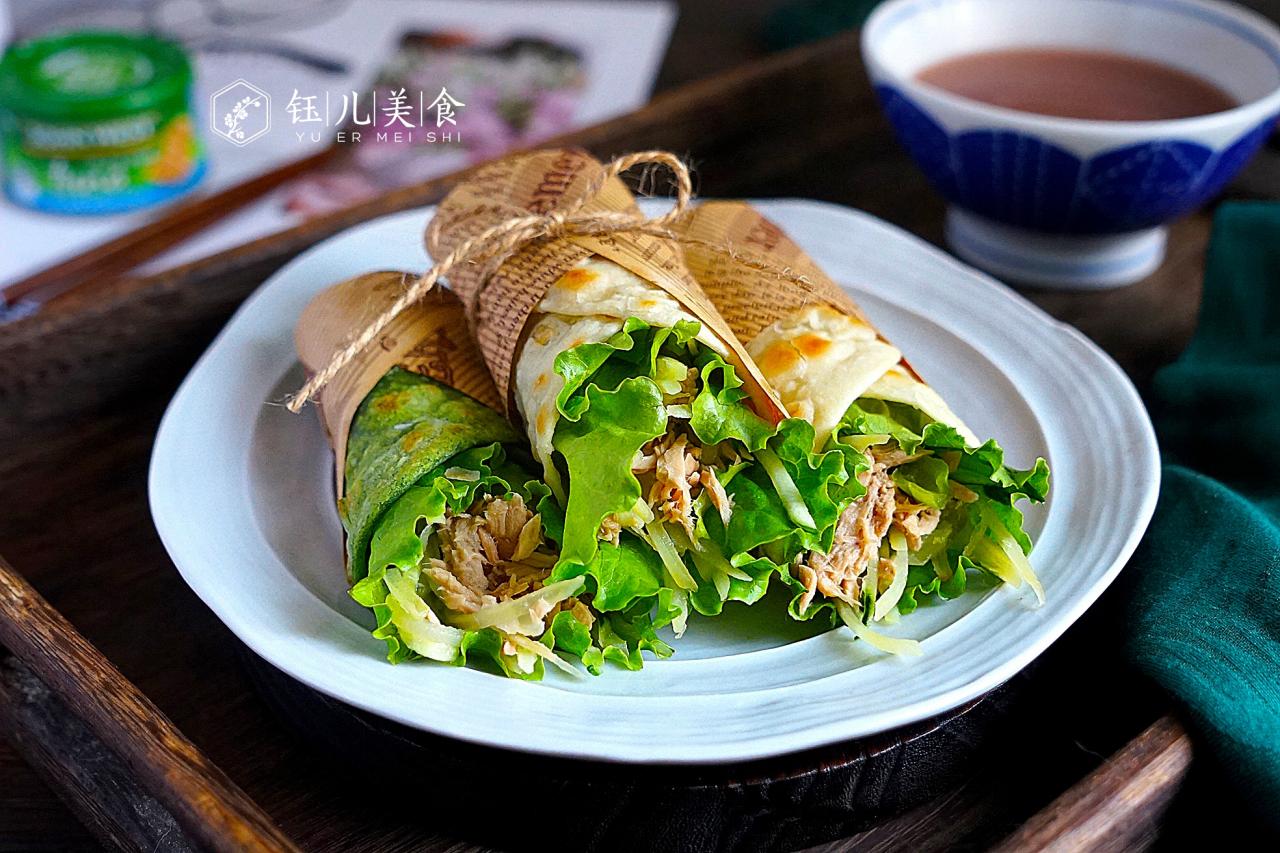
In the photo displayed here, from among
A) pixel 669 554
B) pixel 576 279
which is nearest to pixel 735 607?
pixel 669 554

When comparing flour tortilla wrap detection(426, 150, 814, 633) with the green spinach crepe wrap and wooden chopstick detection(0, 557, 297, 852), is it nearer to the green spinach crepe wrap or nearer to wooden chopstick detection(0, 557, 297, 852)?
the green spinach crepe wrap

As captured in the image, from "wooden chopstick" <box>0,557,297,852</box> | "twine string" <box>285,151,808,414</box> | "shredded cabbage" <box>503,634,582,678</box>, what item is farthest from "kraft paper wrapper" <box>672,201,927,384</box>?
"wooden chopstick" <box>0,557,297,852</box>

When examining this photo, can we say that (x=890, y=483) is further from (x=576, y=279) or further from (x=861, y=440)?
(x=576, y=279)

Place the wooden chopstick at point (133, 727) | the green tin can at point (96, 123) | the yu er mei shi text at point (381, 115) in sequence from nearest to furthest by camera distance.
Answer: the wooden chopstick at point (133, 727) → the green tin can at point (96, 123) → the yu er mei shi text at point (381, 115)

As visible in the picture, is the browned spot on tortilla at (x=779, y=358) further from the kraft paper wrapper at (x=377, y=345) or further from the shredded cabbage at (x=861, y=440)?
the kraft paper wrapper at (x=377, y=345)

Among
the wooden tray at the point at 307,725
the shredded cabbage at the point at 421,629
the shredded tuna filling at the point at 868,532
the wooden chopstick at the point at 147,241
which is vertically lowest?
the wooden chopstick at the point at 147,241
